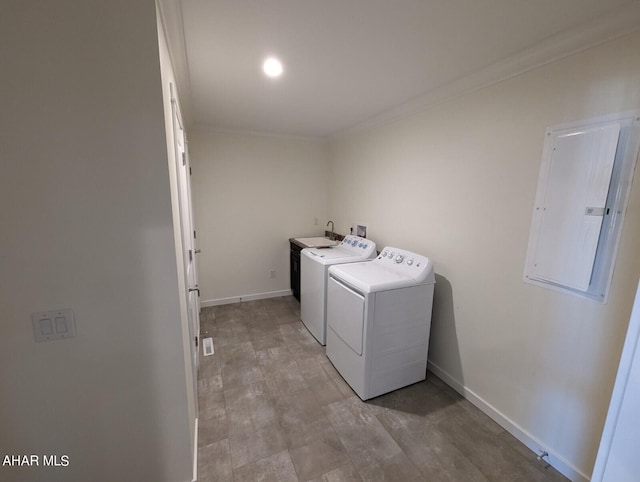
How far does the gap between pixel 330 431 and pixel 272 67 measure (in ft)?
7.94

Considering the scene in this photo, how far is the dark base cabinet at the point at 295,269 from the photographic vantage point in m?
3.72

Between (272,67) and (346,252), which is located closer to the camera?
(272,67)

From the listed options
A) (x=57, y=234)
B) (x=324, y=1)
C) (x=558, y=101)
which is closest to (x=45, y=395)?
(x=57, y=234)

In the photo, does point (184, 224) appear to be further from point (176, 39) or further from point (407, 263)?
point (407, 263)

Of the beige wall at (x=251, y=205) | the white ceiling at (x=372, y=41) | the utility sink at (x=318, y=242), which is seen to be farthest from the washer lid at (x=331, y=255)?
the white ceiling at (x=372, y=41)

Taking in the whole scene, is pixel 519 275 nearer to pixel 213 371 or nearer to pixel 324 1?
pixel 324 1

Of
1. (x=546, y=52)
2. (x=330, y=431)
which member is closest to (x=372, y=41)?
(x=546, y=52)

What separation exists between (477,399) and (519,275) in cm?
101

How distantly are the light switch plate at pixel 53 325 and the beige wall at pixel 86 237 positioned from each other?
0.03 m

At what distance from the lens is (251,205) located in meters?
3.64

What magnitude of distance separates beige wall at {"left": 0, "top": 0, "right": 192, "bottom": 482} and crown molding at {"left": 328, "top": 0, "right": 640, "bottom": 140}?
187 centimetres

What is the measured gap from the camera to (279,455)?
159cm

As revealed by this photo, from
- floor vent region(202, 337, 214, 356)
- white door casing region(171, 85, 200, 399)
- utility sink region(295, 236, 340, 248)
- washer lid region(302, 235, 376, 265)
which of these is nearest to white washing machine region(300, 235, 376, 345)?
washer lid region(302, 235, 376, 265)

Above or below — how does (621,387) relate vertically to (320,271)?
above
